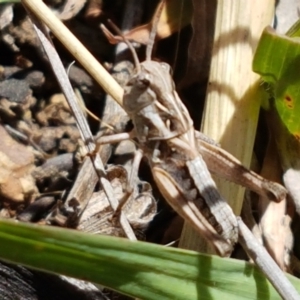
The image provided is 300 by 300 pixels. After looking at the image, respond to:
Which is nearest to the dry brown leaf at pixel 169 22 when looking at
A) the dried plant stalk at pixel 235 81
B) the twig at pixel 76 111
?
the dried plant stalk at pixel 235 81

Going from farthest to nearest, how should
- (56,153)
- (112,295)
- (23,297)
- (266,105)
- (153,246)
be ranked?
1. (56,153)
2. (266,105)
3. (112,295)
4. (23,297)
5. (153,246)

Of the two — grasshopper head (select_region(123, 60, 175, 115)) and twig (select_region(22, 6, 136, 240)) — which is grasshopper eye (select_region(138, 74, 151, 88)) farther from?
twig (select_region(22, 6, 136, 240))

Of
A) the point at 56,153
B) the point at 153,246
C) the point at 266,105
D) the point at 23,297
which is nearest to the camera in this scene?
the point at 153,246

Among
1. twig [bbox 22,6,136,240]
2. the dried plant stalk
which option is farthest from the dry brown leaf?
twig [bbox 22,6,136,240]

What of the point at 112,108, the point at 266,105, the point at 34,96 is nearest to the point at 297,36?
the point at 266,105

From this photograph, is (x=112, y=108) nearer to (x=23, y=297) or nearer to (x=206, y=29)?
(x=206, y=29)

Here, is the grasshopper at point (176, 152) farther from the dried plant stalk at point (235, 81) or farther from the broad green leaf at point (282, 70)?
the broad green leaf at point (282, 70)
